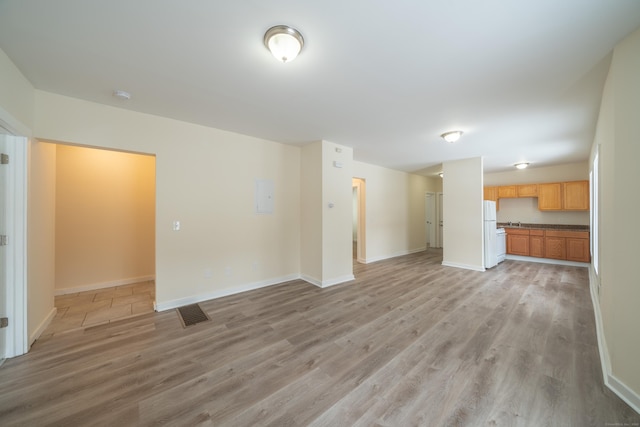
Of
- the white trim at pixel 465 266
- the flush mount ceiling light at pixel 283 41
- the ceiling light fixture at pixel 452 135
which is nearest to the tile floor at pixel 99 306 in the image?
the flush mount ceiling light at pixel 283 41

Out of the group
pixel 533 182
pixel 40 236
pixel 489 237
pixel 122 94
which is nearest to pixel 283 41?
pixel 122 94

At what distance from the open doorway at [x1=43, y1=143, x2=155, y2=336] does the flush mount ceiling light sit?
305cm

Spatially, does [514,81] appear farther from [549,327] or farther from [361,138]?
[549,327]

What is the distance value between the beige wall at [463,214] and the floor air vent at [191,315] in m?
5.36

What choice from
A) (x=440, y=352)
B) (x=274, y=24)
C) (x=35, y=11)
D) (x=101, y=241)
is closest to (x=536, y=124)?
(x=440, y=352)

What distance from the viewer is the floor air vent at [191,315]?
2.77 meters

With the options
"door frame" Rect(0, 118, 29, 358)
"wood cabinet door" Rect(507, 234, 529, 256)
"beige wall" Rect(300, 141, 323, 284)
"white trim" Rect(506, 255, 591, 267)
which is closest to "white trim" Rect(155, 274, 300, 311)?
"beige wall" Rect(300, 141, 323, 284)

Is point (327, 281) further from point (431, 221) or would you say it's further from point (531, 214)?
point (531, 214)

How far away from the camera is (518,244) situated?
6.15m

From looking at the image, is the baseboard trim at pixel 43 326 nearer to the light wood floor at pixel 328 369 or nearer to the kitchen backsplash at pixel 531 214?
Answer: the light wood floor at pixel 328 369

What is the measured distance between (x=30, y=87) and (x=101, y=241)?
263cm

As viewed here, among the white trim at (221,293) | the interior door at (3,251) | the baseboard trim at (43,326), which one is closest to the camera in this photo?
the interior door at (3,251)

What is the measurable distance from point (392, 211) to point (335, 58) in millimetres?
5338

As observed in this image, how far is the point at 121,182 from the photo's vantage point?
4.14 metres
